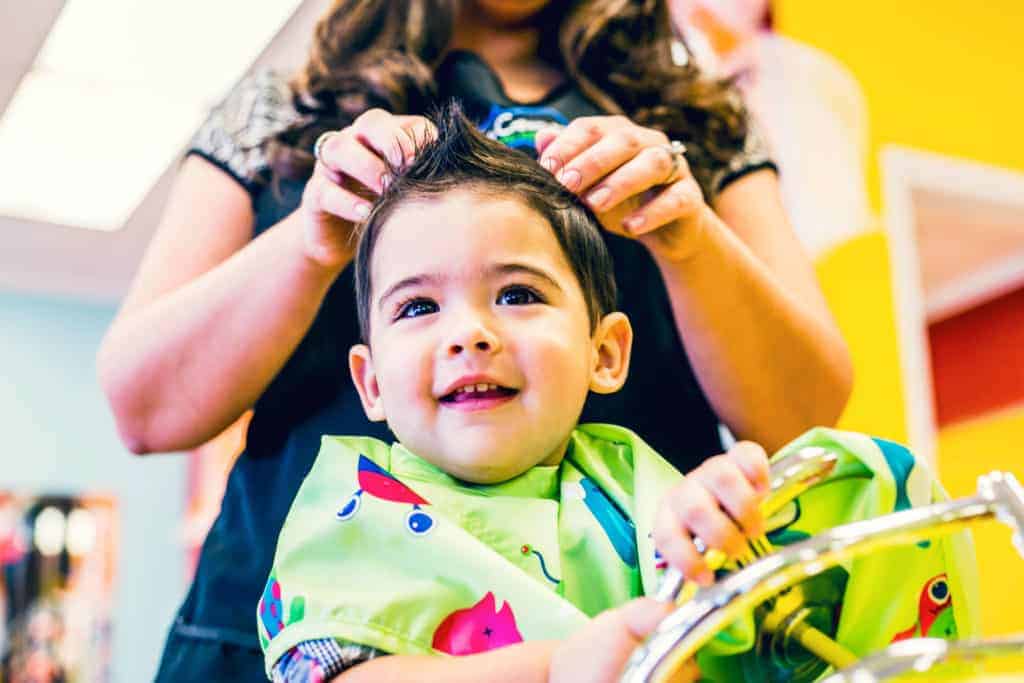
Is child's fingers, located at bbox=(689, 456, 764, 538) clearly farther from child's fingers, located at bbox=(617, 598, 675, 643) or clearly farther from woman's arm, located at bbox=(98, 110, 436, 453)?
woman's arm, located at bbox=(98, 110, 436, 453)

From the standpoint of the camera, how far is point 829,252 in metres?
1.64

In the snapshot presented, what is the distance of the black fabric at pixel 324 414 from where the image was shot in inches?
23.0

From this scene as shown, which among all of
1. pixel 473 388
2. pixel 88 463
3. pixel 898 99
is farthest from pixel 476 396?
pixel 88 463

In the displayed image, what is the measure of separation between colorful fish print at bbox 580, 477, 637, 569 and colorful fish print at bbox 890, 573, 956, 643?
121 mm

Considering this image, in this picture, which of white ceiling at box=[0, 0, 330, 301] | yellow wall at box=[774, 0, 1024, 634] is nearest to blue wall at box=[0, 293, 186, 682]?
white ceiling at box=[0, 0, 330, 301]

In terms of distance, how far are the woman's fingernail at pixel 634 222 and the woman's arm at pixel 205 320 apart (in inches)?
5.8

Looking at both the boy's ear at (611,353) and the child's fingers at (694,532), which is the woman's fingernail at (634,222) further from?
the child's fingers at (694,532)

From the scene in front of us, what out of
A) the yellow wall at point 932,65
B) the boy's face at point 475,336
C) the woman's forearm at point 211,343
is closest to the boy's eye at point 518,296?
the boy's face at point 475,336

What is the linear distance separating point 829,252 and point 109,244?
1.52m

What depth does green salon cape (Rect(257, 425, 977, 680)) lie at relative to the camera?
1.48 ft

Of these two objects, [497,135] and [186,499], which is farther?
[186,499]

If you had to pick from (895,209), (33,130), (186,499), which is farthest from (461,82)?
(186,499)

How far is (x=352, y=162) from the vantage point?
50 centimetres

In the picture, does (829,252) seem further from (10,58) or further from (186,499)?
(186,499)
